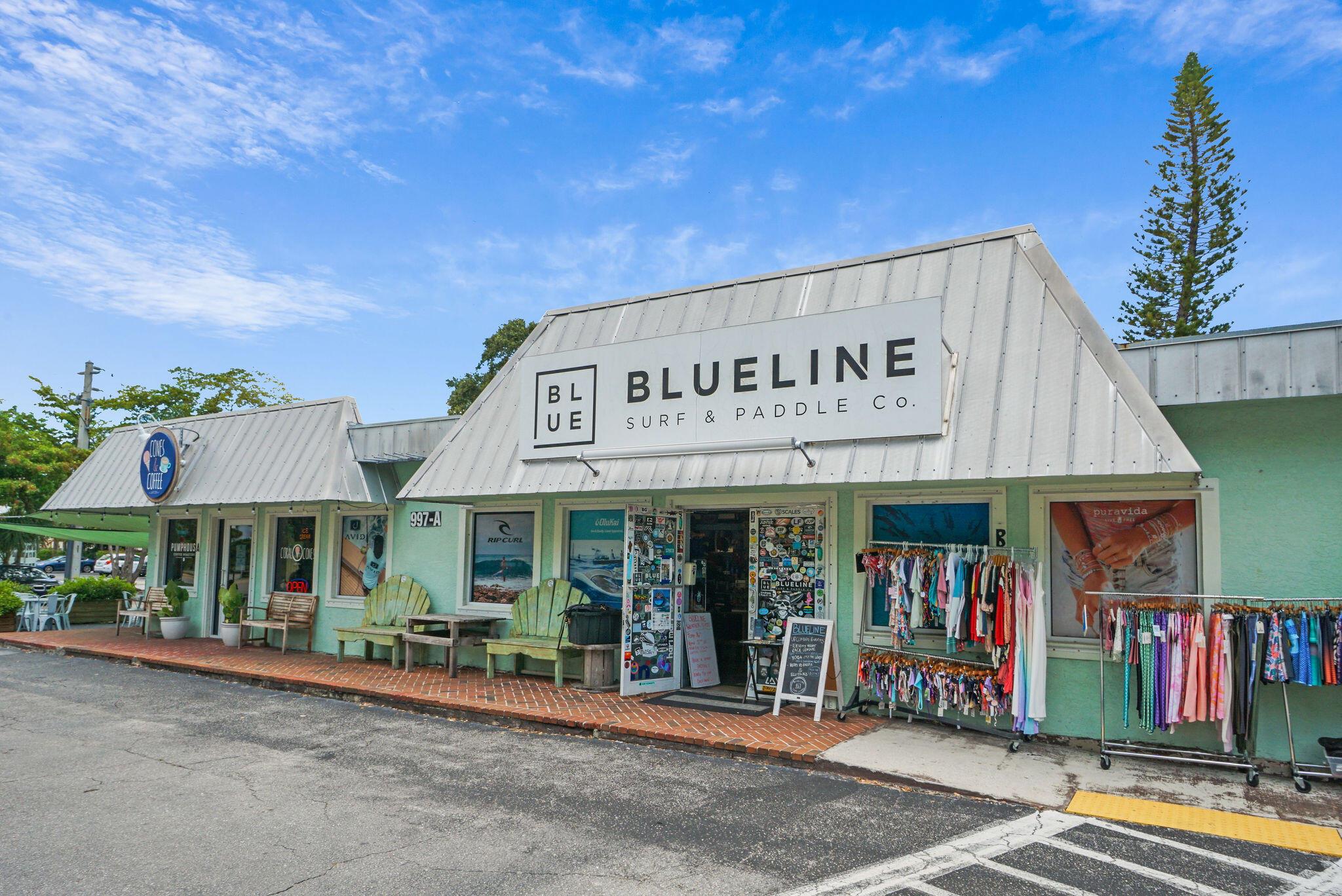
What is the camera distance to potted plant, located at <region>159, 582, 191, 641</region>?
49.8 feet

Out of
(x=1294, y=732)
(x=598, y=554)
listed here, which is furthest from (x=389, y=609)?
(x=1294, y=732)

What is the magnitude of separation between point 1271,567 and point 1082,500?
1473 mm

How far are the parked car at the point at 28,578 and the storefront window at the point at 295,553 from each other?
1626 cm

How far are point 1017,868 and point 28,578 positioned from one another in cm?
3290

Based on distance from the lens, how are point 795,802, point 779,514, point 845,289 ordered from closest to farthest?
point 795,802
point 845,289
point 779,514

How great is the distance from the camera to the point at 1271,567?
6.97 meters

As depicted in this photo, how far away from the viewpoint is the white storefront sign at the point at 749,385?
762 cm

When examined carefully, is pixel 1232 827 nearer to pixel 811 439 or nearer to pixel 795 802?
pixel 795 802

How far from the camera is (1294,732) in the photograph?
→ 6.80 m

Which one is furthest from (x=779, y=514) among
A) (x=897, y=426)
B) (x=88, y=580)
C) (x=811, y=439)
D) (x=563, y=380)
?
(x=88, y=580)

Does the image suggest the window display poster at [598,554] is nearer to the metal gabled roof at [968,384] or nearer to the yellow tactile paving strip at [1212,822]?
the metal gabled roof at [968,384]

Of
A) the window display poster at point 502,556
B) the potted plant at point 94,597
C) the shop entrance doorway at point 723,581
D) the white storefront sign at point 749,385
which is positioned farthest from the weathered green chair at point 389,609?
the potted plant at point 94,597

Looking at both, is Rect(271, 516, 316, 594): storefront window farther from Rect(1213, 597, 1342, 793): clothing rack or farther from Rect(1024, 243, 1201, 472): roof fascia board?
Rect(1213, 597, 1342, 793): clothing rack

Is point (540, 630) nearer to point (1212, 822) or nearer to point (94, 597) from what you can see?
point (1212, 822)
